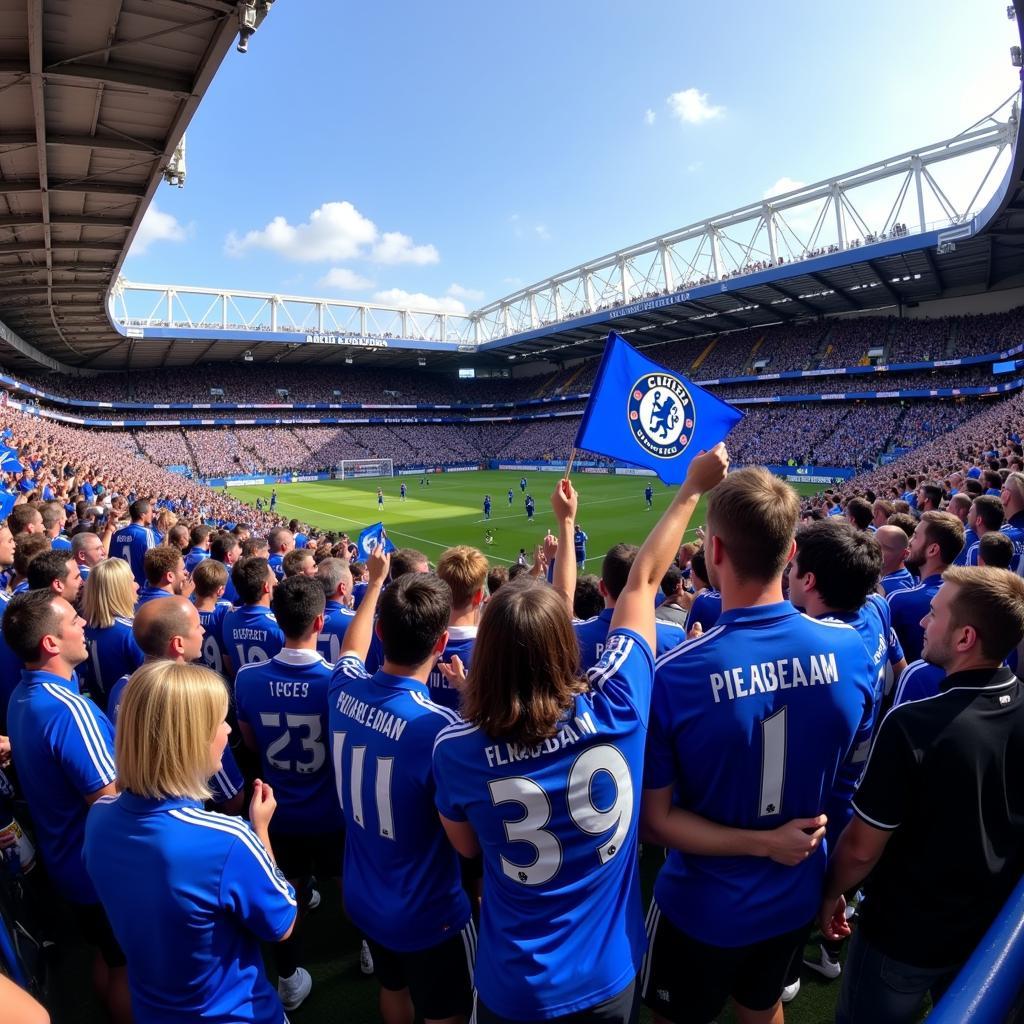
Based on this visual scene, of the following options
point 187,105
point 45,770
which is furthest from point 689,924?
point 187,105

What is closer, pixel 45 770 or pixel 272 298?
pixel 45 770

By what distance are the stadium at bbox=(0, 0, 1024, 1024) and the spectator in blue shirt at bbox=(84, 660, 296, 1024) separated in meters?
0.15

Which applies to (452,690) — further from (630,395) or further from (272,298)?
(272,298)

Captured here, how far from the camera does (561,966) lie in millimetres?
1980

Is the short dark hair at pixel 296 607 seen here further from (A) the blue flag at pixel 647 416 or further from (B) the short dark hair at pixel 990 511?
(B) the short dark hair at pixel 990 511

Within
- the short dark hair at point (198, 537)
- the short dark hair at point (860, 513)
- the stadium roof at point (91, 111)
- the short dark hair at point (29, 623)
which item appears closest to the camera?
the short dark hair at point (29, 623)

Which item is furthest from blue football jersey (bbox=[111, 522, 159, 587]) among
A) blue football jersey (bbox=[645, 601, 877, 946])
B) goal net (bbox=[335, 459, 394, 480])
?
goal net (bbox=[335, 459, 394, 480])

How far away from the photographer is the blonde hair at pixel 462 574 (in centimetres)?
392

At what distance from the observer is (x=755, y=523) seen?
2213 millimetres

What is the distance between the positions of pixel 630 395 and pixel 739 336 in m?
61.2

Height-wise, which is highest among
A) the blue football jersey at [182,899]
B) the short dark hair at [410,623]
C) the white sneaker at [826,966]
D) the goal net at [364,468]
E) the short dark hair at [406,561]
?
the goal net at [364,468]

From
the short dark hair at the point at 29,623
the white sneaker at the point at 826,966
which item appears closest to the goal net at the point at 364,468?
the short dark hair at the point at 29,623

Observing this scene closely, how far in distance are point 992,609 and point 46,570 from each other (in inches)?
245

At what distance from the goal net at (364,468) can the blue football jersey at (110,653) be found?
59.5m
